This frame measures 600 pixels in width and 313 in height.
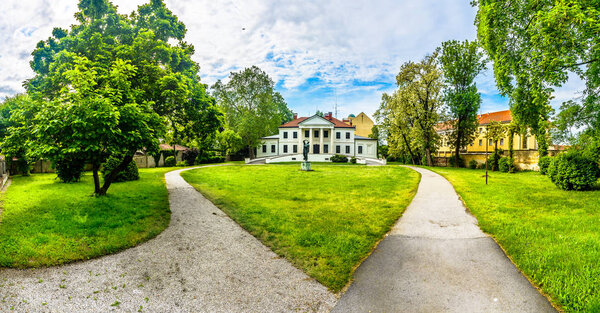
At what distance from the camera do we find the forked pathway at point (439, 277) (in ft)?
12.1

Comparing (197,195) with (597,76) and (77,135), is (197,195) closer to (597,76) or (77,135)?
(77,135)

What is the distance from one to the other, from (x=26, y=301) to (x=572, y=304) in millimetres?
7877

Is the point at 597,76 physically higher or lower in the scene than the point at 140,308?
higher

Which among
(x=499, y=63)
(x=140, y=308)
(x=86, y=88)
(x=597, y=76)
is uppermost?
(x=499, y=63)

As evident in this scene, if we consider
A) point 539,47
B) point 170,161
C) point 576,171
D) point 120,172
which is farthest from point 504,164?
point 170,161

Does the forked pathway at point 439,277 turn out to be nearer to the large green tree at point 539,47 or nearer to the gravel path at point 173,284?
the gravel path at point 173,284

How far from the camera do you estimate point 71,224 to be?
6566 millimetres

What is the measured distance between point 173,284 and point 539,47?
1301cm

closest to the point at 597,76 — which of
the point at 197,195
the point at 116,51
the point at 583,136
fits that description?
the point at 583,136

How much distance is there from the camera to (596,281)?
3988 mm

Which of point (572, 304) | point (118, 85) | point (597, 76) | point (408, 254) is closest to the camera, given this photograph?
point (572, 304)

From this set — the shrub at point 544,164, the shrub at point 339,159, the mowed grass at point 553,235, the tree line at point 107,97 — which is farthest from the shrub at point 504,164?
the tree line at point 107,97

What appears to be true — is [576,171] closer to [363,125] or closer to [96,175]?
[96,175]

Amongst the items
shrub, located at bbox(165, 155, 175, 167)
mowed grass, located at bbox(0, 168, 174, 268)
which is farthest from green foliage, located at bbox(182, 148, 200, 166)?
mowed grass, located at bbox(0, 168, 174, 268)
